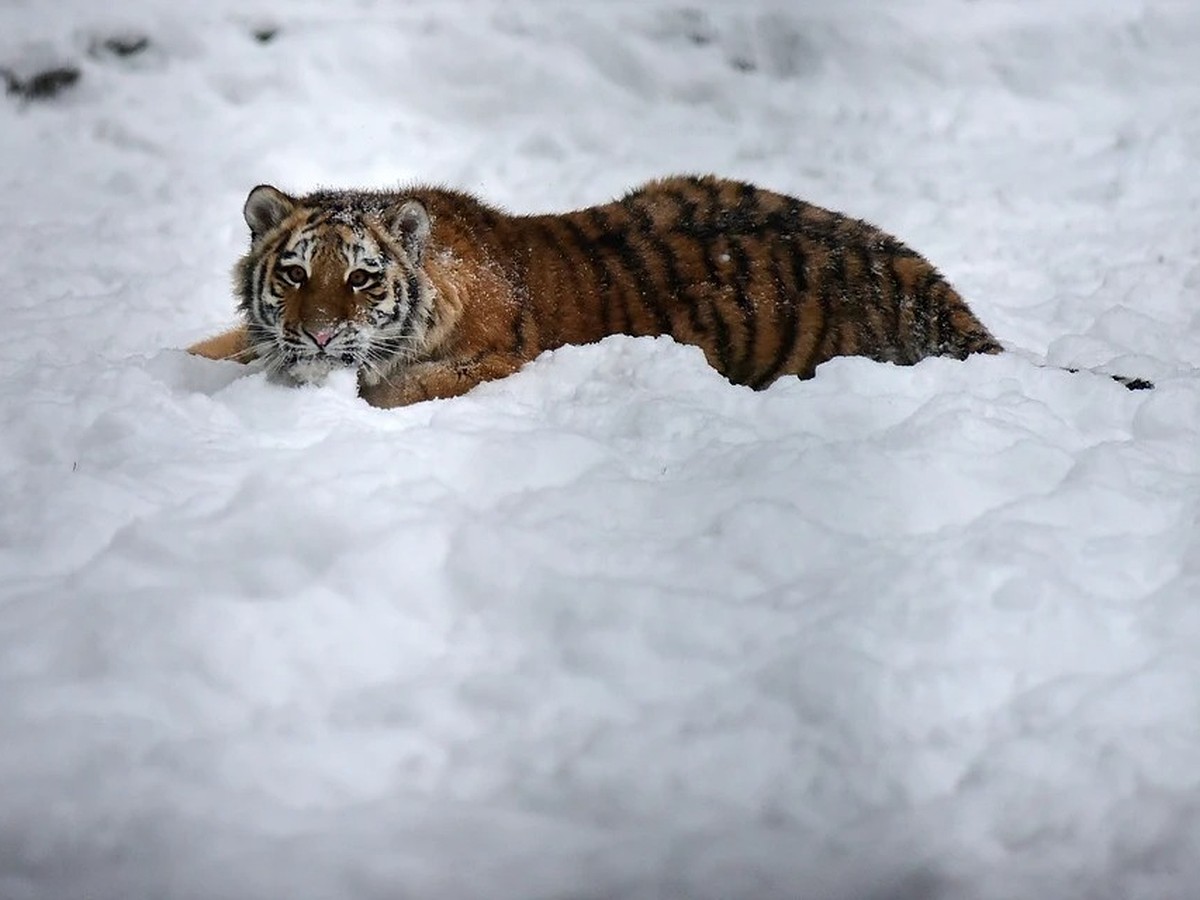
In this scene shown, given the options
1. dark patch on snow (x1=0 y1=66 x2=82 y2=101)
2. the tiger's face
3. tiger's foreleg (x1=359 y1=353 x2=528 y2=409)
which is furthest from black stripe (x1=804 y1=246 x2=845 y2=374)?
dark patch on snow (x1=0 y1=66 x2=82 y2=101)

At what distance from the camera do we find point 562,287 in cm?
392

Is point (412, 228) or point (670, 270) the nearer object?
point (412, 228)

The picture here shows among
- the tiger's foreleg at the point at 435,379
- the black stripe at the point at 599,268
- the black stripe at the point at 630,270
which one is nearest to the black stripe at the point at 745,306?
the black stripe at the point at 630,270

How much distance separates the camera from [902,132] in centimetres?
682

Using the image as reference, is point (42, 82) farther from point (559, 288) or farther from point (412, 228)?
point (559, 288)

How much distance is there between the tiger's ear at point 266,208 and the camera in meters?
3.65

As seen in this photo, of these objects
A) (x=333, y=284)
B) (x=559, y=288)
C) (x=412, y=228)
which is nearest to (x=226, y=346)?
(x=333, y=284)

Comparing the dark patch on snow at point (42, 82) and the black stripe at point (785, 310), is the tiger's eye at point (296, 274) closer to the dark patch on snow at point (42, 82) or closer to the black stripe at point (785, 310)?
the black stripe at point (785, 310)

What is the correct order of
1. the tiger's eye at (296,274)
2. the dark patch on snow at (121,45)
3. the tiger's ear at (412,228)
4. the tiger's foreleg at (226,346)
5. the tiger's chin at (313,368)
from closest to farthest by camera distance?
the tiger's chin at (313,368)
the tiger's eye at (296,274)
the tiger's ear at (412,228)
the tiger's foreleg at (226,346)
the dark patch on snow at (121,45)

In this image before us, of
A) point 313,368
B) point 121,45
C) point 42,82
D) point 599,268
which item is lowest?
point 313,368

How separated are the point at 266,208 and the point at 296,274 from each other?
0.29 m

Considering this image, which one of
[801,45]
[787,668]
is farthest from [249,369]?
[801,45]

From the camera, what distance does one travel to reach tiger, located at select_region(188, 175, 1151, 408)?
3.55 m

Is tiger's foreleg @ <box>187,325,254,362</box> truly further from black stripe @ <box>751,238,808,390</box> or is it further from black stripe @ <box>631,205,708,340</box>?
black stripe @ <box>751,238,808,390</box>
